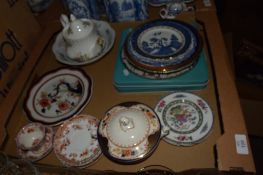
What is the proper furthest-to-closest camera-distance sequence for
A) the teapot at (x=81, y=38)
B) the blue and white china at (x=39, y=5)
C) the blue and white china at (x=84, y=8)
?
the blue and white china at (x=39, y=5), the blue and white china at (x=84, y=8), the teapot at (x=81, y=38)

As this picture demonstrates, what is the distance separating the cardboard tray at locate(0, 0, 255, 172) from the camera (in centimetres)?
63

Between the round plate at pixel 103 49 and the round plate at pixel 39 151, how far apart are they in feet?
0.89

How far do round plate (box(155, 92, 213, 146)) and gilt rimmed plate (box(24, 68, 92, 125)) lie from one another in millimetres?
237

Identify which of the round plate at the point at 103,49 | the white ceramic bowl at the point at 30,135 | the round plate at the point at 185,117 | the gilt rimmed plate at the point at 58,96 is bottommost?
the round plate at the point at 185,117

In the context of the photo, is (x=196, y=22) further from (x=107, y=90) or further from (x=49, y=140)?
(x=49, y=140)

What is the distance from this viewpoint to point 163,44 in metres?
0.82

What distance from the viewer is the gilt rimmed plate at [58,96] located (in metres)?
0.79

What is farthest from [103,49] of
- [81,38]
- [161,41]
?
[161,41]

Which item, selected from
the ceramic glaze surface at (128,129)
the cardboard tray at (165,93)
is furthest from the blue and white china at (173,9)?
the ceramic glaze surface at (128,129)

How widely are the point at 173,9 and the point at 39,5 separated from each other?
0.57m

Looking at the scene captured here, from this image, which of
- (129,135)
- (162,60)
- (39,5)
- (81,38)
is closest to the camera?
(129,135)

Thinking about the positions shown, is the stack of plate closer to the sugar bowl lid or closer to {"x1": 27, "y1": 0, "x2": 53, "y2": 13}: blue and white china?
the sugar bowl lid

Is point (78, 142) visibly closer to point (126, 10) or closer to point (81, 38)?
point (81, 38)

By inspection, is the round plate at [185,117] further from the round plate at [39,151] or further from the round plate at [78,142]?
the round plate at [39,151]
